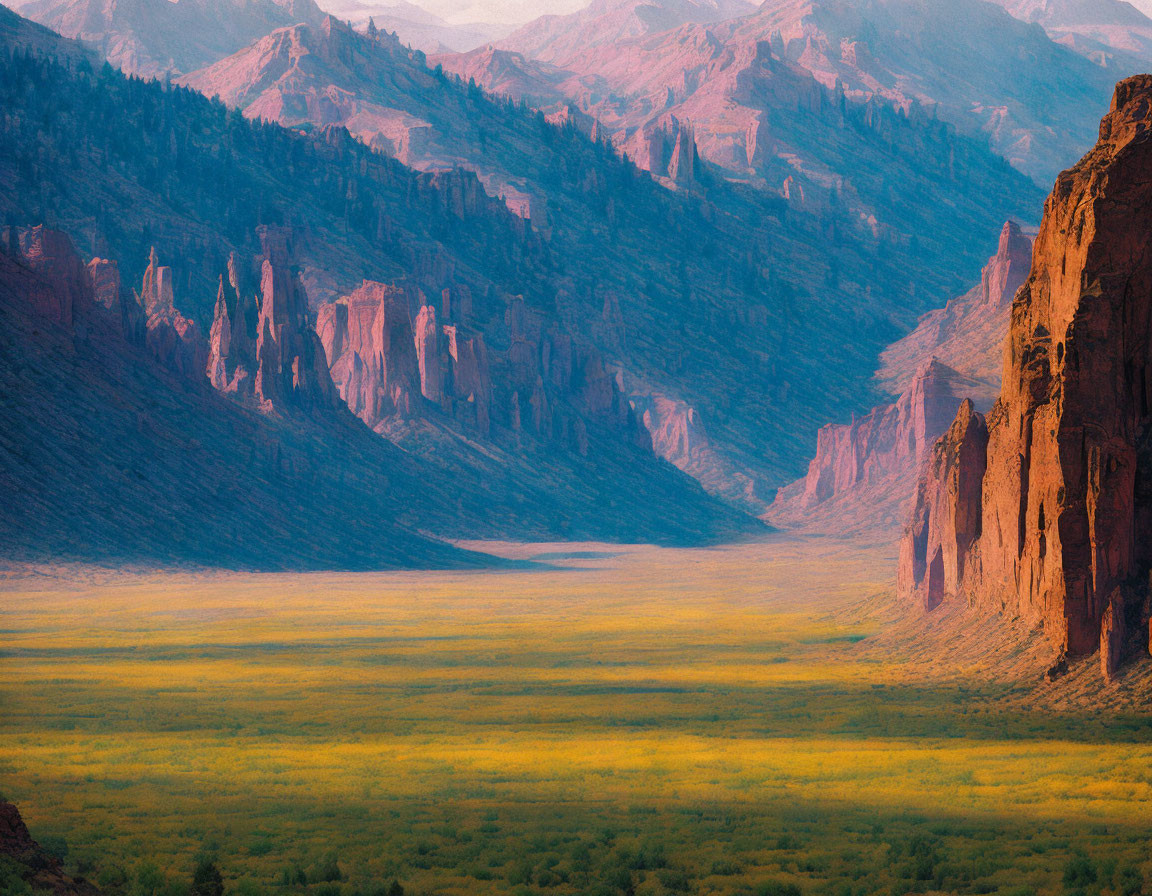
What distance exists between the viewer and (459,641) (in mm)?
77188

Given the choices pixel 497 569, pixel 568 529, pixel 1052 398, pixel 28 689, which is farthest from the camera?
pixel 568 529

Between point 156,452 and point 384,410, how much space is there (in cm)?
5786

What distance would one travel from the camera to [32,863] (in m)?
21.6

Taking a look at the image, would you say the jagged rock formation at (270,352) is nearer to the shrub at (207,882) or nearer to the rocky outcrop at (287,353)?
the rocky outcrop at (287,353)

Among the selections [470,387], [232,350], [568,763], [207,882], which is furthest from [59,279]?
[207,882]

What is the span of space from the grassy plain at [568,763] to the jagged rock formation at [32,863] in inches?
56.5

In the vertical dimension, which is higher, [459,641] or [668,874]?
[459,641]

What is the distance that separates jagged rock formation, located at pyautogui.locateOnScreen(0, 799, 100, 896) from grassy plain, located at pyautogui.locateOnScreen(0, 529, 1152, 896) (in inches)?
56.5

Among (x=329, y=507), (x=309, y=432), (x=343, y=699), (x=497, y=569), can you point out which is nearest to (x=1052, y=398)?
(x=343, y=699)

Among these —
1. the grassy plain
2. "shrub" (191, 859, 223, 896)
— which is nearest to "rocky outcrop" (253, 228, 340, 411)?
the grassy plain

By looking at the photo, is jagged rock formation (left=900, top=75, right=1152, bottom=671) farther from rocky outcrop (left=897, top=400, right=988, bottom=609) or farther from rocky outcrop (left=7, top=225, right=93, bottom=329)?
rocky outcrop (left=7, top=225, right=93, bottom=329)

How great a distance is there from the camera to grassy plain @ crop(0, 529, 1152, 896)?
89.6 ft

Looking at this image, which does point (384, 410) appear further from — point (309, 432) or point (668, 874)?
point (668, 874)

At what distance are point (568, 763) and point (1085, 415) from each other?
2024 cm
